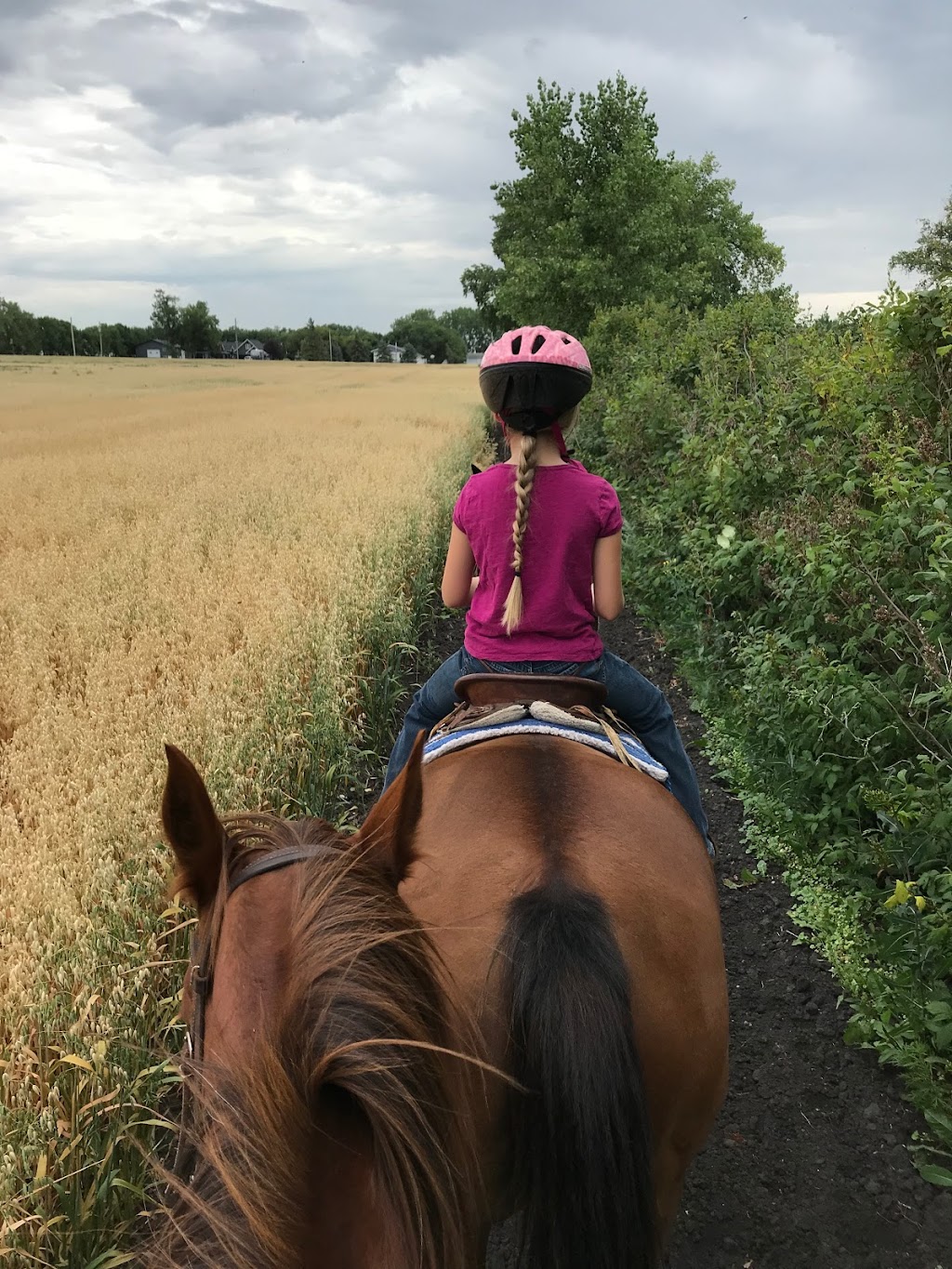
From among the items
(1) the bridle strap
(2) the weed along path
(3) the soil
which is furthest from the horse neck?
(2) the weed along path

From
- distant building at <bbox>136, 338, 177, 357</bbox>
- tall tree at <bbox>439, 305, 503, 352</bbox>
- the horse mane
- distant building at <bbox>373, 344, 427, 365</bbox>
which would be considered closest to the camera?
the horse mane

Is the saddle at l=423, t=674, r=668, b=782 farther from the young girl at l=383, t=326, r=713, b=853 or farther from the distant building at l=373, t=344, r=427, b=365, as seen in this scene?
the distant building at l=373, t=344, r=427, b=365

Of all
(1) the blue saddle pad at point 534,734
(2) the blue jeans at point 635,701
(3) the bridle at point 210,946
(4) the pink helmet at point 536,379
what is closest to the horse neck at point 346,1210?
(3) the bridle at point 210,946

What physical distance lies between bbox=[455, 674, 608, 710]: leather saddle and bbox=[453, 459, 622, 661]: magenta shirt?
0.39ft

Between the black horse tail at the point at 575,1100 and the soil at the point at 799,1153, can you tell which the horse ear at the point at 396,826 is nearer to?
the black horse tail at the point at 575,1100

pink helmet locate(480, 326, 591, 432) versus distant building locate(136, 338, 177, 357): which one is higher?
distant building locate(136, 338, 177, 357)

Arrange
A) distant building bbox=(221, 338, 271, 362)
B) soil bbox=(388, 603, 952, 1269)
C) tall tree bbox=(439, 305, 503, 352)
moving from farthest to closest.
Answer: tall tree bbox=(439, 305, 503, 352) → distant building bbox=(221, 338, 271, 362) → soil bbox=(388, 603, 952, 1269)

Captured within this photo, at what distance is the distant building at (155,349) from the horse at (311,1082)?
11764 centimetres

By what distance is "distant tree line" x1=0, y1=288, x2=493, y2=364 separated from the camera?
89375 millimetres

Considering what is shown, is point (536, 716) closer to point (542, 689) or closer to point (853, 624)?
point (542, 689)

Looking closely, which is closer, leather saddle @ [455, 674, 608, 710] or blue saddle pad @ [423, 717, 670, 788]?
blue saddle pad @ [423, 717, 670, 788]

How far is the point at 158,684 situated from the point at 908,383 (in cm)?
479

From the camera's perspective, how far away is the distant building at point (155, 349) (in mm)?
107875

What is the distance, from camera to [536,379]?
→ 257 centimetres
